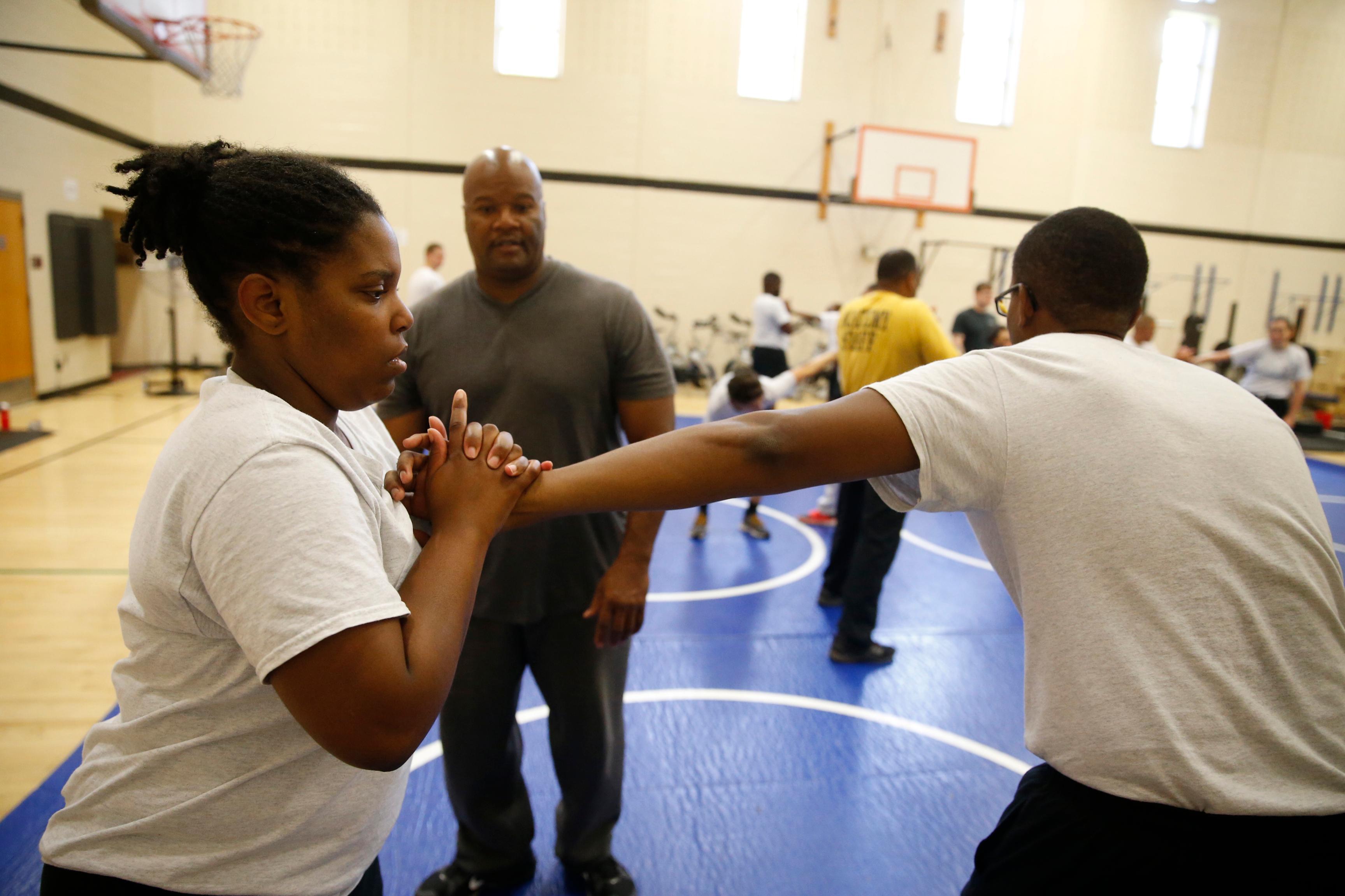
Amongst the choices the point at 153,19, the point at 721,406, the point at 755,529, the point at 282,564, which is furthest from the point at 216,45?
the point at 282,564

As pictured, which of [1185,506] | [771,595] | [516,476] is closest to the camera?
[1185,506]

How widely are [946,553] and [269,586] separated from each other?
522 cm

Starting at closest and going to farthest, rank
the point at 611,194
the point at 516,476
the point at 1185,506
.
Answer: the point at 1185,506
the point at 516,476
the point at 611,194

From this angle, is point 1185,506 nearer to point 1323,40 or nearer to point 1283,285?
point 1283,285

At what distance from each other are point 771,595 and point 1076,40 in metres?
12.7

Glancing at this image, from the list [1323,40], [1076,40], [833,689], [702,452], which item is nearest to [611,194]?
[1076,40]

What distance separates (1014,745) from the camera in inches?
120

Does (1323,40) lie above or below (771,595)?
above

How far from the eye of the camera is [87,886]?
3.22 ft

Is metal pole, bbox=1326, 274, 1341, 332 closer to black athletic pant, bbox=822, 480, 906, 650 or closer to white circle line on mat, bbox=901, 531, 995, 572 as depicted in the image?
white circle line on mat, bbox=901, 531, 995, 572

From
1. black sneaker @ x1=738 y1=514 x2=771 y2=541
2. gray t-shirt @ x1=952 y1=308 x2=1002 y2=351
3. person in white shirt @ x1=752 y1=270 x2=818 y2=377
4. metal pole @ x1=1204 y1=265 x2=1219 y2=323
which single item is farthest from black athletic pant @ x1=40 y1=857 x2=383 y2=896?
metal pole @ x1=1204 y1=265 x2=1219 y2=323

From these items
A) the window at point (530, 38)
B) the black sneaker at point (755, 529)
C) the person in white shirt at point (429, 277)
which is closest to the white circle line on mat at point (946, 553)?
the black sneaker at point (755, 529)

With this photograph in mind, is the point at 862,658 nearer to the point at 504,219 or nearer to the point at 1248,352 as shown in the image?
the point at 504,219

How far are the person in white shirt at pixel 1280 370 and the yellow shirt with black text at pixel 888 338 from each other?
5.58m
